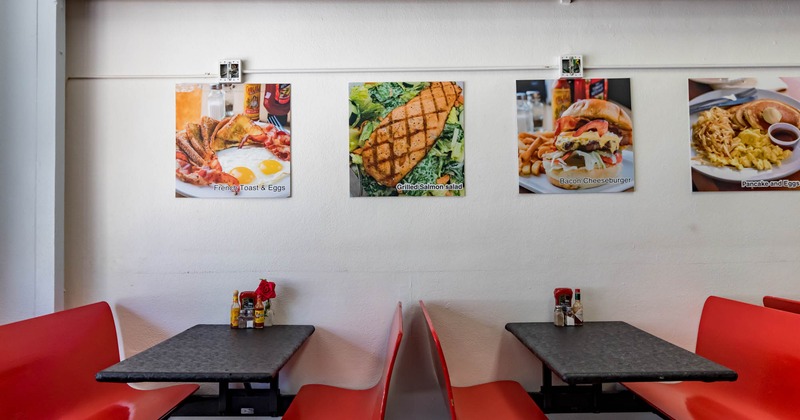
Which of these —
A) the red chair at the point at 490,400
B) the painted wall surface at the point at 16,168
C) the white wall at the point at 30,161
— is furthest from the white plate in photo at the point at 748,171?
the painted wall surface at the point at 16,168

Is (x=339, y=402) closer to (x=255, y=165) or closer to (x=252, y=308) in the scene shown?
(x=252, y=308)

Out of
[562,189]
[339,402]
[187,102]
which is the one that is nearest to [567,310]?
[562,189]

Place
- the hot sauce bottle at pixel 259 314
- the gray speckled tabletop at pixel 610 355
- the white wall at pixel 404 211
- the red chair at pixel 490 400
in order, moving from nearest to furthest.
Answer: the gray speckled tabletop at pixel 610 355, the red chair at pixel 490 400, the hot sauce bottle at pixel 259 314, the white wall at pixel 404 211

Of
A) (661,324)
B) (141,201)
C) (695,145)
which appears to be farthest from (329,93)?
(661,324)

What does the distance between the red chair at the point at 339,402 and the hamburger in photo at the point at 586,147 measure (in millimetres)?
1278

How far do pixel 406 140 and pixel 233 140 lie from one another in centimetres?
105

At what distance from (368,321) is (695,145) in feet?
7.44

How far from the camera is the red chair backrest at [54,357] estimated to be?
170 centimetres

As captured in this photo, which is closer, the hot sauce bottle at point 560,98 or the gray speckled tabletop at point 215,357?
the gray speckled tabletop at point 215,357

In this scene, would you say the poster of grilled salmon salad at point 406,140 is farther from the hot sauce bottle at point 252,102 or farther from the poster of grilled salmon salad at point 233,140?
the hot sauce bottle at point 252,102

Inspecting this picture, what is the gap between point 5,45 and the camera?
2.22 metres

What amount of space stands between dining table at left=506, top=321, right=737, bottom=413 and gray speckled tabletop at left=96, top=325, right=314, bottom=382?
3.94 feet

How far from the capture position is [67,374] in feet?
6.22

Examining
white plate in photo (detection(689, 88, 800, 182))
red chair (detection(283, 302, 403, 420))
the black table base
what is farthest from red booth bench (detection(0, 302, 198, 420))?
white plate in photo (detection(689, 88, 800, 182))
